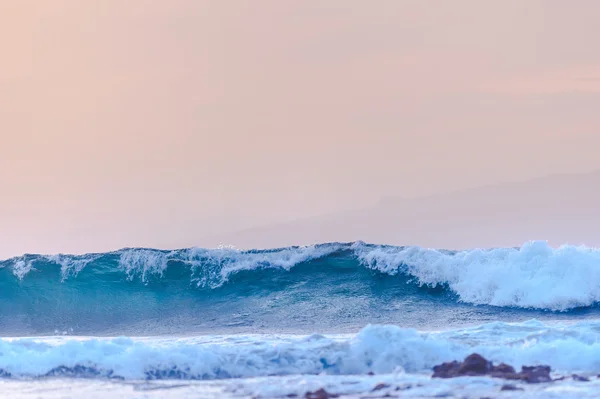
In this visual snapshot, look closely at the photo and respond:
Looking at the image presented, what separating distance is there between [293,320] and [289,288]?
8.14 ft

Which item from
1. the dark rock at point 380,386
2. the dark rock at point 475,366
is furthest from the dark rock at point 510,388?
the dark rock at point 380,386

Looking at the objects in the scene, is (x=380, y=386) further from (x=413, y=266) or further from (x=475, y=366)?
(x=413, y=266)

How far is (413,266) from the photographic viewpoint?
16.8 metres

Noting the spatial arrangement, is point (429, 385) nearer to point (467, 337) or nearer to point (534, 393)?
point (534, 393)

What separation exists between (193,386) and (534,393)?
11.4ft

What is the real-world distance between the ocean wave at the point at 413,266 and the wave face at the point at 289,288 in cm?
2

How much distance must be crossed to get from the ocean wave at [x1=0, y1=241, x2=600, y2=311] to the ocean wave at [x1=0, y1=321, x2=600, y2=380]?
16.2 feet

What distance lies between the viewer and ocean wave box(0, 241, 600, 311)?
15.0m

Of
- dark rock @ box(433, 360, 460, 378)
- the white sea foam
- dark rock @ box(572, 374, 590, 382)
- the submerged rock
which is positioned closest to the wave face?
the white sea foam

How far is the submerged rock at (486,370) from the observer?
7910mm

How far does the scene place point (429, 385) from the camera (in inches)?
304

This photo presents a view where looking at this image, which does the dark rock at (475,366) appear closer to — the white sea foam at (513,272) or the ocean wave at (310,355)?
the ocean wave at (310,355)

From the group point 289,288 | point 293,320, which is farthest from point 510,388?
point 289,288

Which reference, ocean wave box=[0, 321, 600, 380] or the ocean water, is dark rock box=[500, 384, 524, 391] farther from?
ocean wave box=[0, 321, 600, 380]
